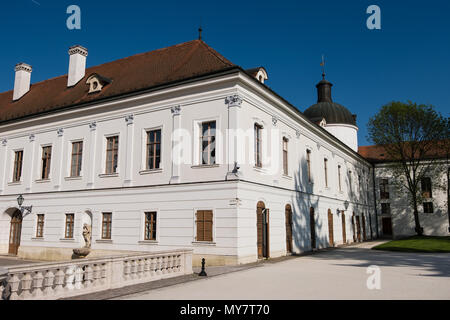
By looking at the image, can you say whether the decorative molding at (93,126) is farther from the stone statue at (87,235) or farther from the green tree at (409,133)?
the green tree at (409,133)

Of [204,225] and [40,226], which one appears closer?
[204,225]

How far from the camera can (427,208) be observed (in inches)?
1665

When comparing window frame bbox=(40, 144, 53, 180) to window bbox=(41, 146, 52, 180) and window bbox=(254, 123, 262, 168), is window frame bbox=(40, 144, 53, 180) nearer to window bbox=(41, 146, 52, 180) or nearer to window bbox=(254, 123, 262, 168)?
window bbox=(41, 146, 52, 180)

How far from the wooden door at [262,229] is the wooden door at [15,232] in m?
16.5

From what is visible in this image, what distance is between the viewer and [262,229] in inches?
717

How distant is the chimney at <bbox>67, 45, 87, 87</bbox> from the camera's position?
26281 mm

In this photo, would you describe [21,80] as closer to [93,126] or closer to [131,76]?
[93,126]

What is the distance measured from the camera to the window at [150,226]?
1853 centimetres

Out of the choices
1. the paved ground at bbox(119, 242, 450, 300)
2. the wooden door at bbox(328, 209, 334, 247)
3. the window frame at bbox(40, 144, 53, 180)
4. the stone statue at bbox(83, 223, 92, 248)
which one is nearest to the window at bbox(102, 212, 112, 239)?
the stone statue at bbox(83, 223, 92, 248)

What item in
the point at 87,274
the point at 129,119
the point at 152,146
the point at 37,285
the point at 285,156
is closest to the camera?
the point at 37,285

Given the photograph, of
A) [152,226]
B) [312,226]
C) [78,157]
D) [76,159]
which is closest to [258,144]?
[152,226]

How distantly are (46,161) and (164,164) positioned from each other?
9774 millimetres

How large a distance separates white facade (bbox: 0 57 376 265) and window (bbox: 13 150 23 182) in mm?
357
